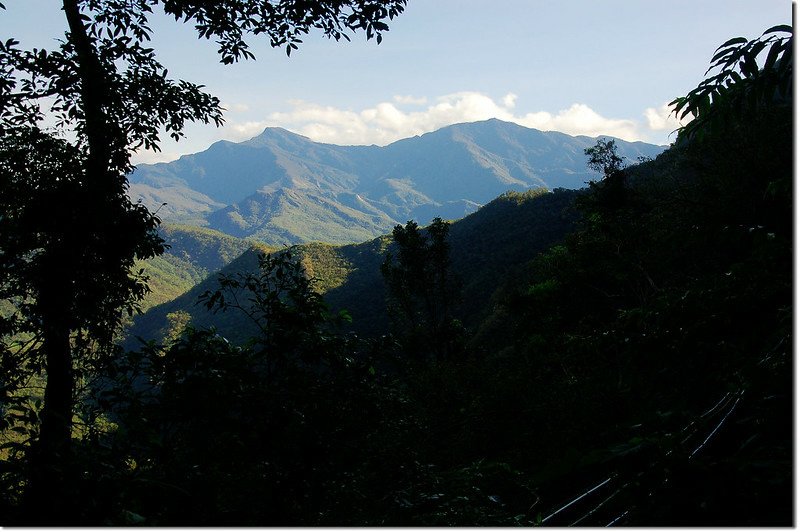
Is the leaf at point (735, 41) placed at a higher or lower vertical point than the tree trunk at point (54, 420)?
higher

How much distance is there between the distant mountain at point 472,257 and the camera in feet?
185

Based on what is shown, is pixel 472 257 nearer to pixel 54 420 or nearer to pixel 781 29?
pixel 54 420

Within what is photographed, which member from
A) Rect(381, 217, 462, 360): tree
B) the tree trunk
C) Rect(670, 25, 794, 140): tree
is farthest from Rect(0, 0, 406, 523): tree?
Rect(381, 217, 462, 360): tree

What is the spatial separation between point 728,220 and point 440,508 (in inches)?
104

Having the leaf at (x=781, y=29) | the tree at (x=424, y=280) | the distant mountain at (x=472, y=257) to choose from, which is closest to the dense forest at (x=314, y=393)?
the leaf at (x=781, y=29)

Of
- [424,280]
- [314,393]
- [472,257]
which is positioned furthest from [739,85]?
[472,257]

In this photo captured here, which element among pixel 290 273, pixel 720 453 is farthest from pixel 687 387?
pixel 290 273

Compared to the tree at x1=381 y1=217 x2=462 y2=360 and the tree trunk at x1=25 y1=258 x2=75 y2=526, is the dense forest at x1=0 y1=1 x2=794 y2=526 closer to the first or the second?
the tree trunk at x1=25 y1=258 x2=75 y2=526

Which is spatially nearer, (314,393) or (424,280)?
(314,393)

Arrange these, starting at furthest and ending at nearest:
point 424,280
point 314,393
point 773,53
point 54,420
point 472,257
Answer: point 472,257, point 424,280, point 314,393, point 54,420, point 773,53

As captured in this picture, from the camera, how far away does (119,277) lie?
5.18 metres

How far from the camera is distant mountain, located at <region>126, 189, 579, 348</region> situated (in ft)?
185

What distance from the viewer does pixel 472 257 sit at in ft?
225

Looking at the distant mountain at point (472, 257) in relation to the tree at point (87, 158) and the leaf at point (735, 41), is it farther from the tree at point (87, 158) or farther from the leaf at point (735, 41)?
the leaf at point (735, 41)
